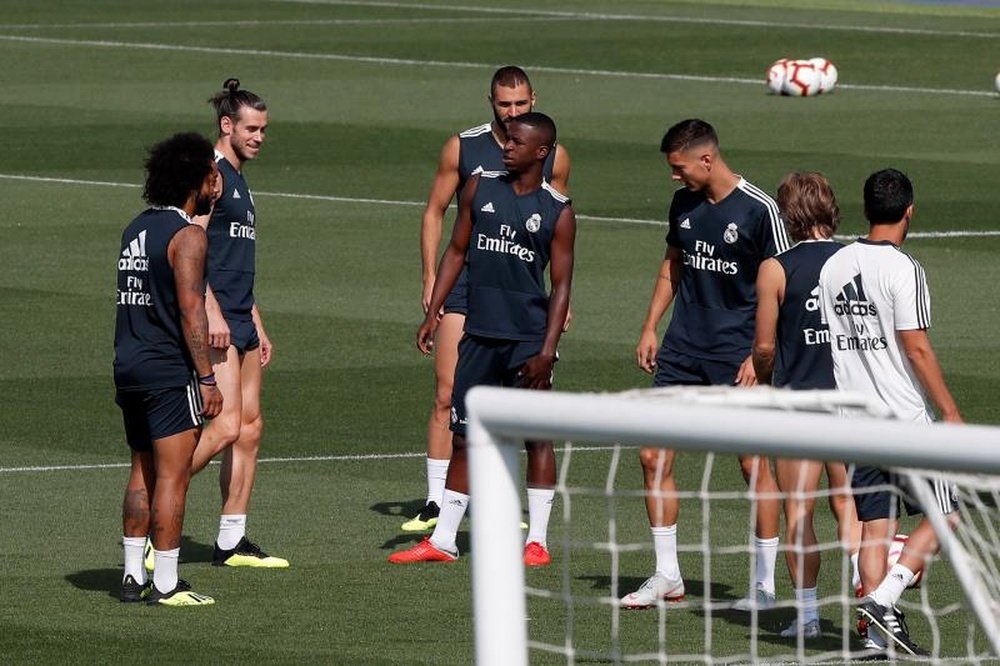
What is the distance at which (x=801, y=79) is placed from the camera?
33.8m

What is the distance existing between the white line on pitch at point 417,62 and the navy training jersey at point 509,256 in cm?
2373

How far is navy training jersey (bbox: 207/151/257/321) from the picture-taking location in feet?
37.9

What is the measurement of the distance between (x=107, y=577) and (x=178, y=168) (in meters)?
1.90

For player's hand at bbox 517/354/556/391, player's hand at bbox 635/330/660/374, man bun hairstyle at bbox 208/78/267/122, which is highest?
man bun hairstyle at bbox 208/78/267/122

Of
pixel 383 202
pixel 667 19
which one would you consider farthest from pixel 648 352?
pixel 667 19

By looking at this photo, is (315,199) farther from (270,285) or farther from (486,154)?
(486,154)

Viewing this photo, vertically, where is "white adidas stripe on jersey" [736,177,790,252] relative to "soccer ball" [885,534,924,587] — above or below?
above

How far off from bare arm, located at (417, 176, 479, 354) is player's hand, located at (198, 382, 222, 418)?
1.33 metres

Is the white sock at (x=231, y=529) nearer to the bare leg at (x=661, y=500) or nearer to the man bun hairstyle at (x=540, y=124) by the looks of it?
the bare leg at (x=661, y=500)

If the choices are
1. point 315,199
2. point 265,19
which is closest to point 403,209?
point 315,199

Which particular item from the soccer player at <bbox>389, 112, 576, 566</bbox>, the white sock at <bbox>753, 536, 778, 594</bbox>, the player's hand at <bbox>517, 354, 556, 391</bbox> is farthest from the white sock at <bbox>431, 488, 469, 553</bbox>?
the white sock at <bbox>753, 536, 778, 594</bbox>

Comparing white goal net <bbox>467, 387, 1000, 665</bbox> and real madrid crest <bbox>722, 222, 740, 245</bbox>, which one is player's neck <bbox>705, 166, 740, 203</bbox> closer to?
real madrid crest <bbox>722, 222, 740, 245</bbox>

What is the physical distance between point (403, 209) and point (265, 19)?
23.3 m

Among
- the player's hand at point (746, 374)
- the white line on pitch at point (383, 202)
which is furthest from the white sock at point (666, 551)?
the white line on pitch at point (383, 202)
